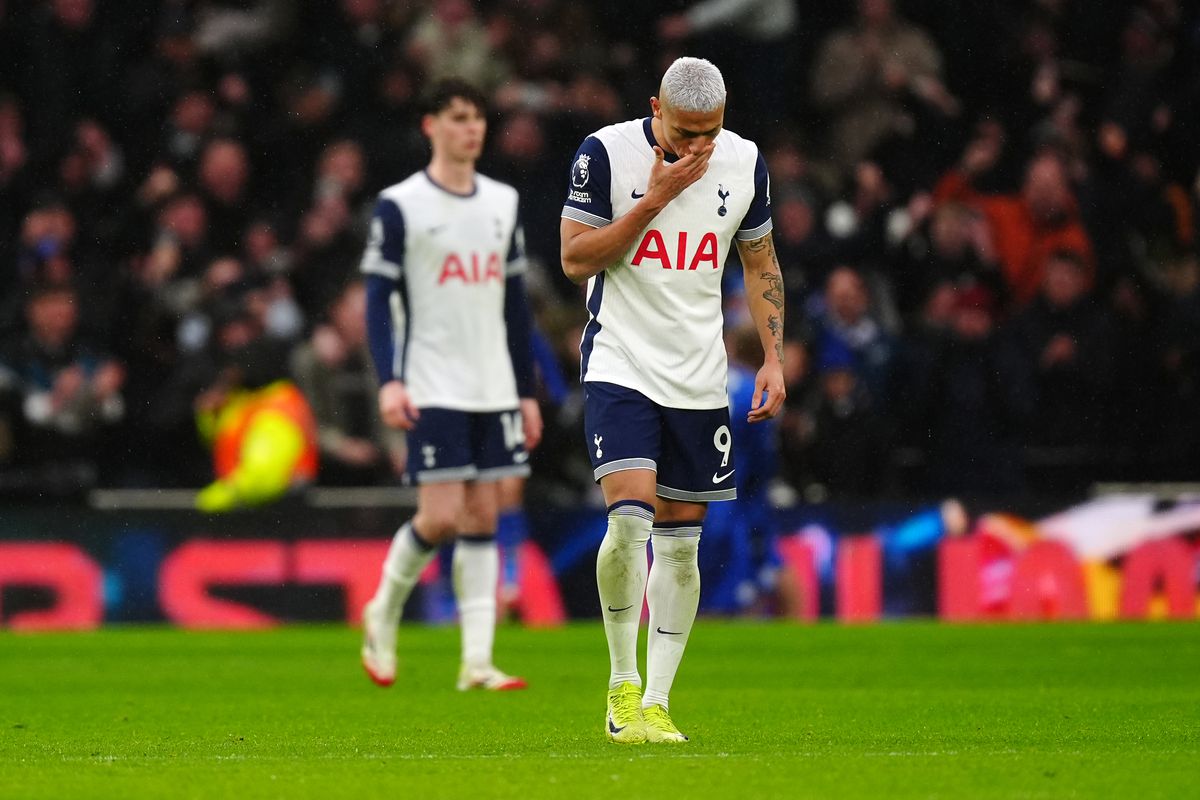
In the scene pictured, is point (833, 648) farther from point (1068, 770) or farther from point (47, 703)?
point (1068, 770)

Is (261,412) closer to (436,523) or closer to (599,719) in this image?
(436,523)

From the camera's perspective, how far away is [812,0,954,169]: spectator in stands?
16156mm

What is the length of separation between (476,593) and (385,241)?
161cm

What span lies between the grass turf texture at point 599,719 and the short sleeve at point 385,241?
1857mm

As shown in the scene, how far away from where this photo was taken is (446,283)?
923cm

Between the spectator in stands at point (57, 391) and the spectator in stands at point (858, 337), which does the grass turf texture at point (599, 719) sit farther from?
the spectator in stands at point (858, 337)

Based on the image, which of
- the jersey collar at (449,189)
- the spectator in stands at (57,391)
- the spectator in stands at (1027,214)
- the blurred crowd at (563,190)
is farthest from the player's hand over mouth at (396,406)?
the spectator in stands at (1027,214)

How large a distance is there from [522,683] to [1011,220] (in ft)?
25.4

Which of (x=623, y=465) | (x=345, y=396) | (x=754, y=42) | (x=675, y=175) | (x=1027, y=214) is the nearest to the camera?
(x=675, y=175)

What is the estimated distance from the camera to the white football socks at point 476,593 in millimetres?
9008

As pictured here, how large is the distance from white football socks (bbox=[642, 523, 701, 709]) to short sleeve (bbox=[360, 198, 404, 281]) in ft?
9.29

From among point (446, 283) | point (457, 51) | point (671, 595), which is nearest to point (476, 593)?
point (446, 283)

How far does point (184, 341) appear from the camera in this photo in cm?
1509

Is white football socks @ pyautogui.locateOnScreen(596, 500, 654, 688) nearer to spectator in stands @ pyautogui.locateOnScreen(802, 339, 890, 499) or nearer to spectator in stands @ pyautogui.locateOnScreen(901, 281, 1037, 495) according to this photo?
spectator in stands @ pyautogui.locateOnScreen(802, 339, 890, 499)
